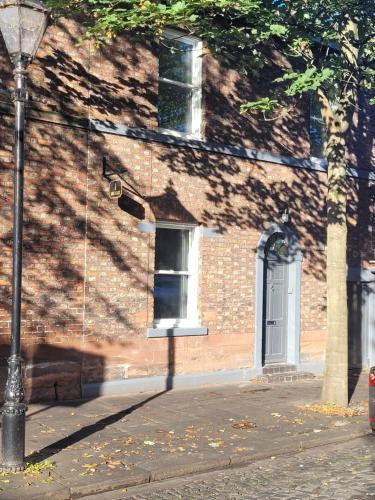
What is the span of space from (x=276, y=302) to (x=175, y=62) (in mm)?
5564

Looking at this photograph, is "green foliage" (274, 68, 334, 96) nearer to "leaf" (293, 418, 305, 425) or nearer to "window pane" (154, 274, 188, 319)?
"window pane" (154, 274, 188, 319)

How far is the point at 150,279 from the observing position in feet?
37.1

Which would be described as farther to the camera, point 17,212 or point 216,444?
point 216,444

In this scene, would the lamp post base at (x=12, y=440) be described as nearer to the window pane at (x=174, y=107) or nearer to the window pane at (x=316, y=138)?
the window pane at (x=174, y=107)

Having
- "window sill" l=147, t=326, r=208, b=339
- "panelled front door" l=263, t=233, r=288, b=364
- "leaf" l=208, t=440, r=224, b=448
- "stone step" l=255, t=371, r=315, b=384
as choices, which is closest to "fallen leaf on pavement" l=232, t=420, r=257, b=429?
"leaf" l=208, t=440, r=224, b=448

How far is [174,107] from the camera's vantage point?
39.6 ft

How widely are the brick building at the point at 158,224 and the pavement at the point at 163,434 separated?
99 centimetres

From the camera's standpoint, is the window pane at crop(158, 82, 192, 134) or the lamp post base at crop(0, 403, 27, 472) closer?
the lamp post base at crop(0, 403, 27, 472)

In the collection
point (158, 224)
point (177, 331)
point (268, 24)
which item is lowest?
point (177, 331)

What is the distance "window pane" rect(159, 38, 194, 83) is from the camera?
11859 mm

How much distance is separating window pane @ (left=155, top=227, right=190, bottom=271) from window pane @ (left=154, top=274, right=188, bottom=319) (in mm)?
215

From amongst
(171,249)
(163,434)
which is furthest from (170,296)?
(163,434)

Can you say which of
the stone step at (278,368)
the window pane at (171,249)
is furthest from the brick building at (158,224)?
the stone step at (278,368)

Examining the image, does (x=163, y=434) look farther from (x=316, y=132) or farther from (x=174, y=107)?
(x=316, y=132)
